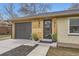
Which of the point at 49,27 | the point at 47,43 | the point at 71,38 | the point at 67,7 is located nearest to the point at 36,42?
the point at 47,43

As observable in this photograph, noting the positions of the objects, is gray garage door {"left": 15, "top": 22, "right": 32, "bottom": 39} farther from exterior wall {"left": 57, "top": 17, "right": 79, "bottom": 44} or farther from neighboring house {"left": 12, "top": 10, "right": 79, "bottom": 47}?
exterior wall {"left": 57, "top": 17, "right": 79, "bottom": 44}

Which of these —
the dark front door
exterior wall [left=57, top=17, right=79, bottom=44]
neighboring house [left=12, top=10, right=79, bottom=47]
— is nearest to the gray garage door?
neighboring house [left=12, top=10, right=79, bottom=47]

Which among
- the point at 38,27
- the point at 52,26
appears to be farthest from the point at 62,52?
the point at 38,27

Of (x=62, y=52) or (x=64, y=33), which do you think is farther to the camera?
(x=64, y=33)

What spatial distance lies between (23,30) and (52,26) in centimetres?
222

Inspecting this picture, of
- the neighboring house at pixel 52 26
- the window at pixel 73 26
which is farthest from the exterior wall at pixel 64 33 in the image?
the window at pixel 73 26

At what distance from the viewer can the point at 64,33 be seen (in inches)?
461

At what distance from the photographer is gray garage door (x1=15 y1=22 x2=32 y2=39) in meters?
13.2

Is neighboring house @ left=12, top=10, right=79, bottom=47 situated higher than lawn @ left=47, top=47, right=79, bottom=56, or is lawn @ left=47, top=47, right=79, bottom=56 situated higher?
neighboring house @ left=12, top=10, right=79, bottom=47

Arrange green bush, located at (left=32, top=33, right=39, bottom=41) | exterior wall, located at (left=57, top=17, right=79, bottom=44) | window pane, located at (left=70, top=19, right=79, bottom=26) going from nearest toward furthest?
1. window pane, located at (left=70, top=19, right=79, bottom=26)
2. exterior wall, located at (left=57, top=17, right=79, bottom=44)
3. green bush, located at (left=32, top=33, right=39, bottom=41)

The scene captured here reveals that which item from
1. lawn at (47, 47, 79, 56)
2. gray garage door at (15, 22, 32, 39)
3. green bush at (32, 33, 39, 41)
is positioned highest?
gray garage door at (15, 22, 32, 39)

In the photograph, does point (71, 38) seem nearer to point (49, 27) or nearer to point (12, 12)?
point (49, 27)

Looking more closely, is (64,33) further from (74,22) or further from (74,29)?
(74,22)

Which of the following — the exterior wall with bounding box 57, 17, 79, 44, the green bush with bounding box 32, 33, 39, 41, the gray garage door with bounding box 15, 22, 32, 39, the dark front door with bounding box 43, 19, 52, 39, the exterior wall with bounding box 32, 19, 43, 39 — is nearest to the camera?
the exterior wall with bounding box 57, 17, 79, 44
